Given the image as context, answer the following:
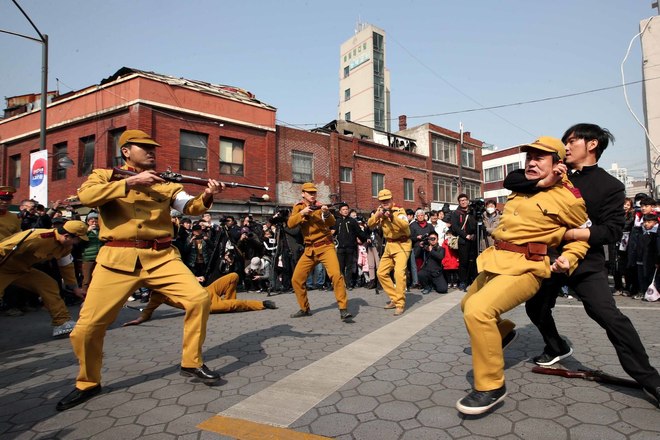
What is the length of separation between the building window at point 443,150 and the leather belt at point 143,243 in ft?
98.1

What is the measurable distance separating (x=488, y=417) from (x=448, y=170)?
31842 millimetres

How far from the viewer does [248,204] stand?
758 inches

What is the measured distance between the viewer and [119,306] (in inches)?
126

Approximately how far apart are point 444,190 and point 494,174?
20.9 meters

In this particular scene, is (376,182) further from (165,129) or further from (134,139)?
(134,139)

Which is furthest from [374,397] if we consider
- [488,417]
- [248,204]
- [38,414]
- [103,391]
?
[248,204]

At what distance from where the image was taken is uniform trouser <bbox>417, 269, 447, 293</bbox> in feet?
28.9

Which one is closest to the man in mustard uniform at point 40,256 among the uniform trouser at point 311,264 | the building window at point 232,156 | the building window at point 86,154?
the uniform trouser at point 311,264

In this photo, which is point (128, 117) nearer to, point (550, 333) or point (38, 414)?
point (38, 414)

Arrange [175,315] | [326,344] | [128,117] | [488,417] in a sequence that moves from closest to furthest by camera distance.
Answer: [488,417], [326,344], [175,315], [128,117]

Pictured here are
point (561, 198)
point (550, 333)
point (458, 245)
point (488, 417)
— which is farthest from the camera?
point (458, 245)

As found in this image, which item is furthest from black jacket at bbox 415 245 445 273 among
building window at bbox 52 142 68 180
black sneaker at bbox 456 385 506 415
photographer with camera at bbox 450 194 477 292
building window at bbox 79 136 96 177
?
building window at bbox 52 142 68 180

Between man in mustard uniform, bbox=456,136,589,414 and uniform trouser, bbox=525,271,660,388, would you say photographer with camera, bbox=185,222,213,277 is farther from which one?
uniform trouser, bbox=525,271,660,388

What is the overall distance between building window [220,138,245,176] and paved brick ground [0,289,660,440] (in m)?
14.4
